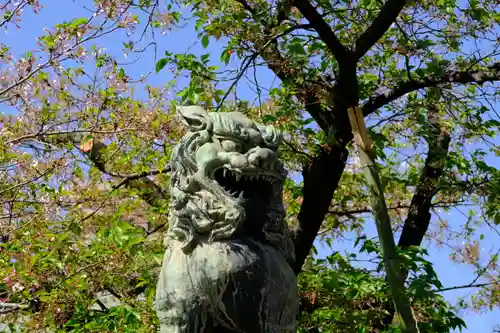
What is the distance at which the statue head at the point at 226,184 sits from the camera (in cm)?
411

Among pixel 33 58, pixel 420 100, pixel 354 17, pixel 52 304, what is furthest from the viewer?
pixel 420 100

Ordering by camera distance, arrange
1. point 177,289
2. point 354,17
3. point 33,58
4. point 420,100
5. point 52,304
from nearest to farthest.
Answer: point 177,289 < point 33,58 < point 52,304 < point 354,17 < point 420,100

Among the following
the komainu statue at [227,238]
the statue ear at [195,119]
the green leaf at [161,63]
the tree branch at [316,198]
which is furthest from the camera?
the green leaf at [161,63]

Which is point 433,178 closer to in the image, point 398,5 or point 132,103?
point 398,5

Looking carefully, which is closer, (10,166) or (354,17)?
(10,166)

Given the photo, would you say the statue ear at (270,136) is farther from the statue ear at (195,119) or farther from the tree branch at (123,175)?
the tree branch at (123,175)

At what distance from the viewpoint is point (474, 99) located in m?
7.84

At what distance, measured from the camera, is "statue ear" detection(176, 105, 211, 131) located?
4.34 meters

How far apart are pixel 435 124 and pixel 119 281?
3736 millimetres

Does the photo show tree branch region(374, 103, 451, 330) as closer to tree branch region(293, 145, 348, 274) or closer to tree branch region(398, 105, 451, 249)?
tree branch region(398, 105, 451, 249)

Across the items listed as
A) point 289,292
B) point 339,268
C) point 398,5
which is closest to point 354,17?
point 398,5

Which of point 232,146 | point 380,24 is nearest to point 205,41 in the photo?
point 380,24

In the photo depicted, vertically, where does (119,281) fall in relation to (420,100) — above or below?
below

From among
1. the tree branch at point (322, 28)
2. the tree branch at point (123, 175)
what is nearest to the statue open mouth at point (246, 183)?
the tree branch at point (322, 28)
